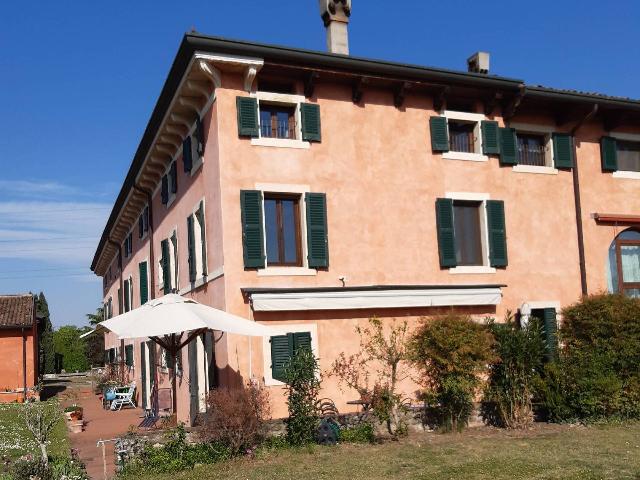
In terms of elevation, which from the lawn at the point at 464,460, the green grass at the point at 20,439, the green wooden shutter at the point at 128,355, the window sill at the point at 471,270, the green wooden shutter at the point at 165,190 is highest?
the green wooden shutter at the point at 165,190

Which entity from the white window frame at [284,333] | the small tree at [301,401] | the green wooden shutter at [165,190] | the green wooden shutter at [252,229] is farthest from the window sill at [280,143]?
the green wooden shutter at [165,190]

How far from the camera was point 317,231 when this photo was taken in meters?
13.4

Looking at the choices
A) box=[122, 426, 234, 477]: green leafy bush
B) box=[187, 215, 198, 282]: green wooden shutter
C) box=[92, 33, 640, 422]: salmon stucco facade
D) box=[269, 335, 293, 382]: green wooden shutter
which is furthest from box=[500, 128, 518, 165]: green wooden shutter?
box=[122, 426, 234, 477]: green leafy bush

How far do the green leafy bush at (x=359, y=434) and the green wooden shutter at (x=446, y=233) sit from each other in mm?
4187

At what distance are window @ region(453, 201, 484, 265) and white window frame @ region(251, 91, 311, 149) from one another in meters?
4.07

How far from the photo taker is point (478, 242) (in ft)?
50.6

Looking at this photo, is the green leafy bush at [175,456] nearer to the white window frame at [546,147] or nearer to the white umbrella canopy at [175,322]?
the white umbrella canopy at [175,322]

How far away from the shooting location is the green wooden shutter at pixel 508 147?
15602mm

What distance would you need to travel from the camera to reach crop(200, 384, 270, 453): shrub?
35.6 feet

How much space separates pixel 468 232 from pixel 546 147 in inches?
127

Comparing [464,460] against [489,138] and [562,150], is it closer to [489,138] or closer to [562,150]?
[489,138]

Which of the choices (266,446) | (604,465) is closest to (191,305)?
(266,446)

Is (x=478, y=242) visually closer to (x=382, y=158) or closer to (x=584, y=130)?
(x=382, y=158)

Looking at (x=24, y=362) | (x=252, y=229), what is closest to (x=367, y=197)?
(x=252, y=229)
